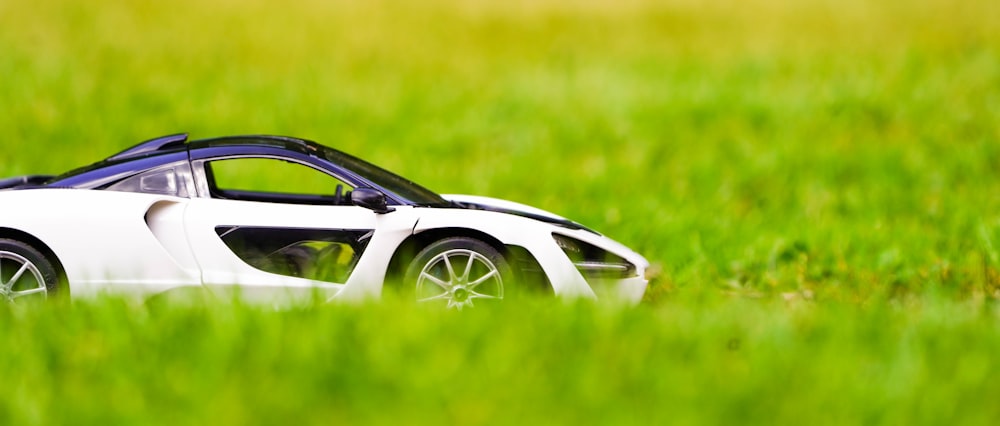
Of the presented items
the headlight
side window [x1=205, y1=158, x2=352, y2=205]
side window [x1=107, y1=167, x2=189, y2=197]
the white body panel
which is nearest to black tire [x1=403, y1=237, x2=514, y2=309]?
the white body panel

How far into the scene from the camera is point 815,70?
1398cm

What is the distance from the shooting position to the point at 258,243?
5.31 m

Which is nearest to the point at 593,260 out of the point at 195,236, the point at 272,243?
the point at 272,243

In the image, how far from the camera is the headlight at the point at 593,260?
5.58 meters

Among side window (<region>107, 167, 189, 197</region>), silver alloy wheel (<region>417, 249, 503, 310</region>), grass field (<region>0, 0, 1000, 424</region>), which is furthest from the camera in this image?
side window (<region>107, 167, 189, 197</region>)

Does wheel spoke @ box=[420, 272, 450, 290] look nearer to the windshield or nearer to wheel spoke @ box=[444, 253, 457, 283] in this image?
wheel spoke @ box=[444, 253, 457, 283]

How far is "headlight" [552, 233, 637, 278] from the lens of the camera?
5.58 meters

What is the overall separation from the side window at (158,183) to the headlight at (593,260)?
6.65 feet

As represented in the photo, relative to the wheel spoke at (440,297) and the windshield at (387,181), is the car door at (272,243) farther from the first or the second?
the wheel spoke at (440,297)

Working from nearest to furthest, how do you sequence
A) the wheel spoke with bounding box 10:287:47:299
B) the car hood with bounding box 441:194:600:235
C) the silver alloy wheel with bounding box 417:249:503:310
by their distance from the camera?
the wheel spoke with bounding box 10:287:47:299 → the silver alloy wheel with bounding box 417:249:503:310 → the car hood with bounding box 441:194:600:235

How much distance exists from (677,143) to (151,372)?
8507 millimetres

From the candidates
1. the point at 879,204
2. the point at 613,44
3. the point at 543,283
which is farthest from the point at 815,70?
the point at 543,283

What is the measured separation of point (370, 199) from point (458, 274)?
599 millimetres

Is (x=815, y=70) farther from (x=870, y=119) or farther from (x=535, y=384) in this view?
(x=535, y=384)
